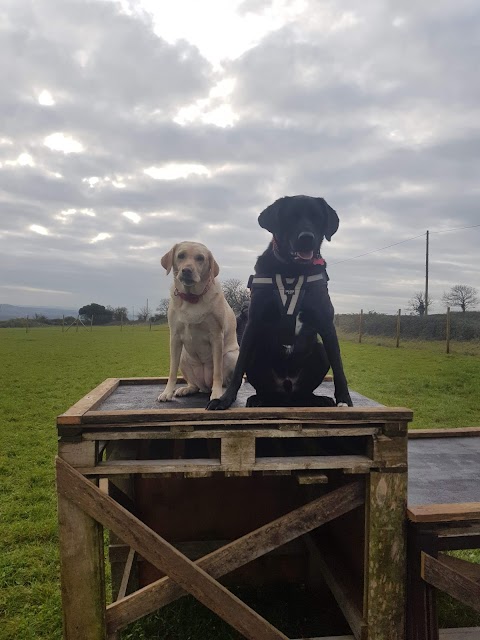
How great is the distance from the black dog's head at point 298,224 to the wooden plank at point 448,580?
68.4 inches

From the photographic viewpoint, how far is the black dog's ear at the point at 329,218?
2951 millimetres

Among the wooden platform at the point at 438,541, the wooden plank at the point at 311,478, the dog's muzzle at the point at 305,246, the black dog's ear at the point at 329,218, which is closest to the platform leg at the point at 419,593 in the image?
the wooden platform at the point at 438,541

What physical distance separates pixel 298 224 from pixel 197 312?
934 mm

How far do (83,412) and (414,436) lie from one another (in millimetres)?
3065

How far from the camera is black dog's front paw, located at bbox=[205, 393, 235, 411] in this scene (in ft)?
8.92

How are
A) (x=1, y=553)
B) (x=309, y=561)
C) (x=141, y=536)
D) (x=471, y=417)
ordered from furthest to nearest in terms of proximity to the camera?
(x=471, y=417), (x=1, y=553), (x=309, y=561), (x=141, y=536)

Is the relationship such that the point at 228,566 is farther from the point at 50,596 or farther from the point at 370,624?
the point at 50,596

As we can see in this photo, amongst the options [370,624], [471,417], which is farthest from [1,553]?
[471,417]

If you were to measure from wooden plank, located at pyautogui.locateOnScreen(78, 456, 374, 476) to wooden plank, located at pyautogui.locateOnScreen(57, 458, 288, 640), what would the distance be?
0.28 feet

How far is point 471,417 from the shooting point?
31.7 ft

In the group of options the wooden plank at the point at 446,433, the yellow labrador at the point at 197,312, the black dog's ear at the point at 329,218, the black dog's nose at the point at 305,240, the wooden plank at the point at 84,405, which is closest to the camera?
the wooden plank at the point at 84,405

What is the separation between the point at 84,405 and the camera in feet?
9.23

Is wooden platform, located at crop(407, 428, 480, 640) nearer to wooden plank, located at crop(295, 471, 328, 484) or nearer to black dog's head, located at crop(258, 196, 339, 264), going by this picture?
wooden plank, located at crop(295, 471, 328, 484)

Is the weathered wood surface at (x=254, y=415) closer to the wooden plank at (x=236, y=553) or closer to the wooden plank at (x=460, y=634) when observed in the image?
the wooden plank at (x=236, y=553)
